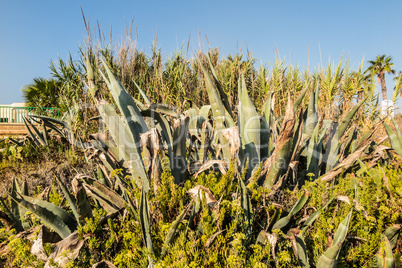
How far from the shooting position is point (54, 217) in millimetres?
1401

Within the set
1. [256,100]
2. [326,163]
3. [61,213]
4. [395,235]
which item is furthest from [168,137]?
[256,100]

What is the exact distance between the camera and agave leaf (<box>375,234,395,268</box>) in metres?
1.15

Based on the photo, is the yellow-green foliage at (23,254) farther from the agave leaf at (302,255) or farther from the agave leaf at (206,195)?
the agave leaf at (302,255)

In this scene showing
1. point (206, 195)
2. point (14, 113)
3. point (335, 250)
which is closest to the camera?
point (335, 250)

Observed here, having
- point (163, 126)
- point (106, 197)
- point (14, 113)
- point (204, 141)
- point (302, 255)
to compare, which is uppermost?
point (14, 113)

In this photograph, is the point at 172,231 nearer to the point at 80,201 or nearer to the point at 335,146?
the point at 80,201

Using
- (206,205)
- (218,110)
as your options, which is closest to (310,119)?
(218,110)

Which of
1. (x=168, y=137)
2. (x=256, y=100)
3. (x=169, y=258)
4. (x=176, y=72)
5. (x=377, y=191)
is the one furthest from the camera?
(x=256, y=100)

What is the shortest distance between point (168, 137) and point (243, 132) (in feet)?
1.60

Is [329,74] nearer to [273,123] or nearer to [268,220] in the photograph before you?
[273,123]

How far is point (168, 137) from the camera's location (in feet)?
5.66

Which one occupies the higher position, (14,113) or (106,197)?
(14,113)

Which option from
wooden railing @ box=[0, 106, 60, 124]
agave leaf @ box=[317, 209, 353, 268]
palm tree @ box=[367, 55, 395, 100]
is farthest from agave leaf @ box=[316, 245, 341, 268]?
palm tree @ box=[367, 55, 395, 100]

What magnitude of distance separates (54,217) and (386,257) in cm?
160
